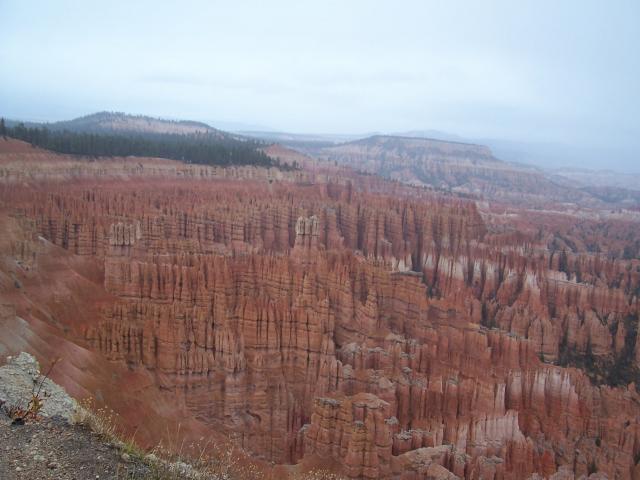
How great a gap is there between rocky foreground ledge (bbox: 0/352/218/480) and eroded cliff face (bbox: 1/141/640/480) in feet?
30.7

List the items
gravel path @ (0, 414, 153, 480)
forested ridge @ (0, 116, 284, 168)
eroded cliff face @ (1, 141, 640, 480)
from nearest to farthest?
gravel path @ (0, 414, 153, 480), eroded cliff face @ (1, 141, 640, 480), forested ridge @ (0, 116, 284, 168)

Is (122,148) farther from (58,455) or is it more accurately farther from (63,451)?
(58,455)

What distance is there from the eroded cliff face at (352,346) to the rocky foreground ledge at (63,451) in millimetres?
9359

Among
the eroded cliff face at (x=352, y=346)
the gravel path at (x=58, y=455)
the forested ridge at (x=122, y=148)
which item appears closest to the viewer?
the gravel path at (x=58, y=455)

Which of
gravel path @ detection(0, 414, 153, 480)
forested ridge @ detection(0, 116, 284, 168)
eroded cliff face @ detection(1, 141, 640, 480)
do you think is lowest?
eroded cliff face @ detection(1, 141, 640, 480)

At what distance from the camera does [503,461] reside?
18906 millimetres

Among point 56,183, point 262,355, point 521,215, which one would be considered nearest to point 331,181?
point 521,215

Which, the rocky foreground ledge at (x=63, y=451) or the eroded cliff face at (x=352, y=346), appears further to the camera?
the eroded cliff face at (x=352, y=346)

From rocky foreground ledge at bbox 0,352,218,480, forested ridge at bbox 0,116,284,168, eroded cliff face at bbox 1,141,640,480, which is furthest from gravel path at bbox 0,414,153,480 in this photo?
forested ridge at bbox 0,116,284,168

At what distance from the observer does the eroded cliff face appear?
20016 mm

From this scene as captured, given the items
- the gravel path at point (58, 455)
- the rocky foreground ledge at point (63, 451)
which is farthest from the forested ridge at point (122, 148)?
the gravel path at point (58, 455)

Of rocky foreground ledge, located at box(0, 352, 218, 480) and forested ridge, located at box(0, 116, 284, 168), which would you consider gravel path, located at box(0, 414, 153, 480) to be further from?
forested ridge, located at box(0, 116, 284, 168)

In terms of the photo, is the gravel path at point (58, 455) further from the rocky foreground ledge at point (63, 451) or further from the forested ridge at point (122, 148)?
the forested ridge at point (122, 148)

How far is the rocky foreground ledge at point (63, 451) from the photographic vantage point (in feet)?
25.3
